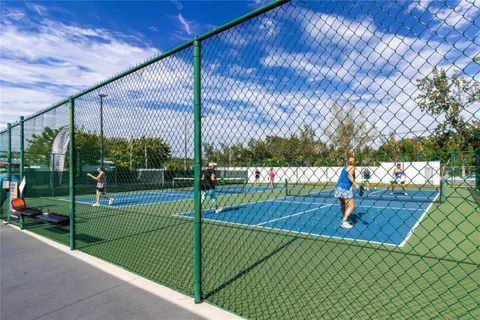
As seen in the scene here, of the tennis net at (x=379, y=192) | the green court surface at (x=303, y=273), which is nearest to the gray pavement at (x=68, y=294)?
the green court surface at (x=303, y=273)

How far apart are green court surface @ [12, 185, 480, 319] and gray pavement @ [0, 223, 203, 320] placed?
0.45 meters

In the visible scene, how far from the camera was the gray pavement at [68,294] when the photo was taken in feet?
10.1

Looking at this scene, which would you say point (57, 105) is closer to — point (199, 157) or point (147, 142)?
point (147, 142)

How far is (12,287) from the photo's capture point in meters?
3.82

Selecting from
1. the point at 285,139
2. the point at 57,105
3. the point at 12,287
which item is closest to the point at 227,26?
the point at 285,139

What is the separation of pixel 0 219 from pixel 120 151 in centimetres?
662

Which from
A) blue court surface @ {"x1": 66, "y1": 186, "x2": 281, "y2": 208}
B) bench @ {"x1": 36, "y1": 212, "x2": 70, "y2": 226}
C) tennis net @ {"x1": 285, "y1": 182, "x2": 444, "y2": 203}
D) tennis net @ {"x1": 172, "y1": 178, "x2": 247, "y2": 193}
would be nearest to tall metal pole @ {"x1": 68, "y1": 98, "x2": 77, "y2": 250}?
bench @ {"x1": 36, "y1": 212, "x2": 70, "y2": 226}

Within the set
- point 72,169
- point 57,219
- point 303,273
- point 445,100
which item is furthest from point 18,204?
point 445,100

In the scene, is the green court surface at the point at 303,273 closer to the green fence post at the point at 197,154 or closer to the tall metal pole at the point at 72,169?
the tall metal pole at the point at 72,169

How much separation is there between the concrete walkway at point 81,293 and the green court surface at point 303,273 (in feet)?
0.84

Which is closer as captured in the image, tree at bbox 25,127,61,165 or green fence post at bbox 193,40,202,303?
green fence post at bbox 193,40,202,303

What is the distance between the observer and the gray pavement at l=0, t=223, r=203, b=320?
307 centimetres

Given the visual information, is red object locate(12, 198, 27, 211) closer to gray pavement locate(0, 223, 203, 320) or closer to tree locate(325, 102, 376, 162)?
gray pavement locate(0, 223, 203, 320)

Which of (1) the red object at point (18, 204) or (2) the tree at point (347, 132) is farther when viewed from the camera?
(1) the red object at point (18, 204)
